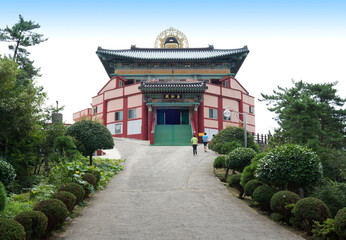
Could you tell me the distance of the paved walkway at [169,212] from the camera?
23.4 feet

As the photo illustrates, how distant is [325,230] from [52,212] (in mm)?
6239


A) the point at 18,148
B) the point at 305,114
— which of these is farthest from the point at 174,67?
the point at 18,148

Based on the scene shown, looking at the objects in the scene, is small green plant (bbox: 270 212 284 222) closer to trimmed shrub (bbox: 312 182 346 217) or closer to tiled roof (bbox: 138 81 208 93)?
trimmed shrub (bbox: 312 182 346 217)

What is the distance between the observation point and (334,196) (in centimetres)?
947

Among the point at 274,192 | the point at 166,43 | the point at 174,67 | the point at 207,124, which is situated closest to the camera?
the point at 274,192

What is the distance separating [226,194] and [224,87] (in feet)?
75.7

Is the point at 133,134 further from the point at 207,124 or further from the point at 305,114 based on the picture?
the point at 305,114

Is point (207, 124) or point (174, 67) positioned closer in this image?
point (207, 124)

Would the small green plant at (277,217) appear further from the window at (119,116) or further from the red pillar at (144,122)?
the window at (119,116)

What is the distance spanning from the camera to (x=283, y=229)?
771cm

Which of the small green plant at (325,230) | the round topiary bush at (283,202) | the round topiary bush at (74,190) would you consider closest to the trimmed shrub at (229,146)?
the round topiary bush at (283,202)

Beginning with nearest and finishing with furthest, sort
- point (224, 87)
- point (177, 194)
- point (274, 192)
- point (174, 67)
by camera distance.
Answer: point (274, 192), point (177, 194), point (224, 87), point (174, 67)

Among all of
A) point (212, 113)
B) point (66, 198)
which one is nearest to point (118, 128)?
point (212, 113)

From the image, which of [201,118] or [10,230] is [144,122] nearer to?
[201,118]
